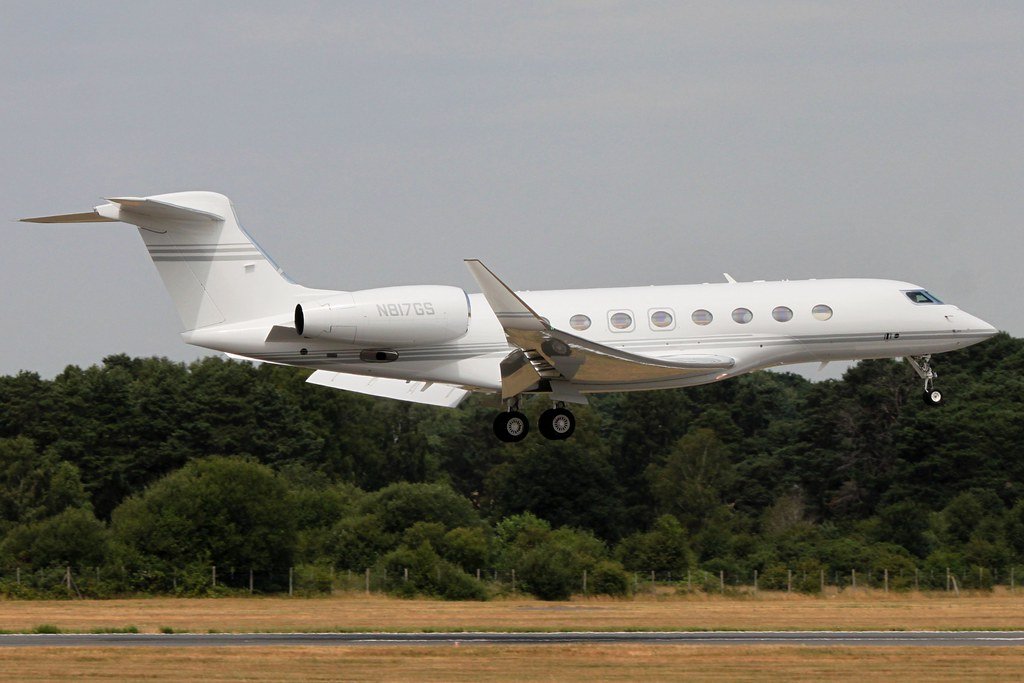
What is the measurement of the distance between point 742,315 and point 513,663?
7.83 metres

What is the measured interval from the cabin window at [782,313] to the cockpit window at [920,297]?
290cm

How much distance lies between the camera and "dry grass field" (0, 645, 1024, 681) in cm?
2583

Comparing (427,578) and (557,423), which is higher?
(557,423)

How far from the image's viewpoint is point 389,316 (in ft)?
90.5

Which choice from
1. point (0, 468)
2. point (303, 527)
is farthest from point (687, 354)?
point (0, 468)

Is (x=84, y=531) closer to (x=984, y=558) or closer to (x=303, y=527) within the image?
(x=303, y=527)

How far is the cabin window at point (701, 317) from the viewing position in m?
29.7

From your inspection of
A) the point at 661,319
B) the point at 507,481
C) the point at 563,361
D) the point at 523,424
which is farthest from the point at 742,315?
the point at 507,481

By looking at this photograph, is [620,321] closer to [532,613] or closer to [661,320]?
[661,320]

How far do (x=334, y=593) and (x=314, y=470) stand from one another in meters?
23.7

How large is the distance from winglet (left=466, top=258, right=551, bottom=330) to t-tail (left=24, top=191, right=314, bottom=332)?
446 centimetres

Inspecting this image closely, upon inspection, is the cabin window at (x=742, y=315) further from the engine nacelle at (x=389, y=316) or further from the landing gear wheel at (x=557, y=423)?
the engine nacelle at (x=389, y=316)

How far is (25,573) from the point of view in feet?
152

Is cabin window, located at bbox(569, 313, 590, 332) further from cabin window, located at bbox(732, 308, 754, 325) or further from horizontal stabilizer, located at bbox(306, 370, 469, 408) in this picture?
cabin window, located at bbox(732, 308, 754, 325)
